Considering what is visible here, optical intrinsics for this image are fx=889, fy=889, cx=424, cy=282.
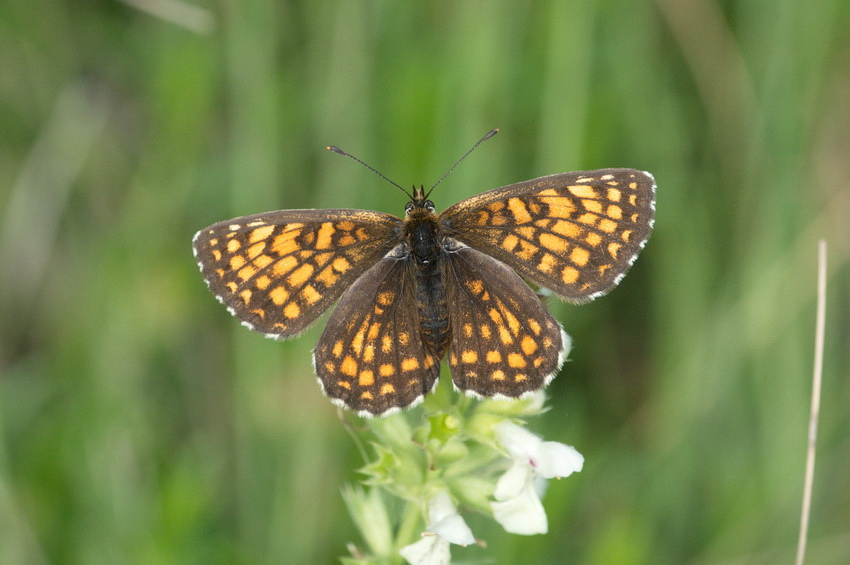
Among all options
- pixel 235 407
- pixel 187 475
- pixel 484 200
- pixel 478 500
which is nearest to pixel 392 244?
pixel 484 200

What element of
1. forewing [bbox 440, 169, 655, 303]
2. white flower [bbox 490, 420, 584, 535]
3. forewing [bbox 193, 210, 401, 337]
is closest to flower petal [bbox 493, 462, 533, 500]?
white flower [bbox 490, 420, 584, 535]

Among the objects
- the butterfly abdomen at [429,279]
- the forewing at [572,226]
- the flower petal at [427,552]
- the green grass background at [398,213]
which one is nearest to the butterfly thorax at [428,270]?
the butterfly abdomen at [429,279]

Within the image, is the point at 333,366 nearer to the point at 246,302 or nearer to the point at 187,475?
the point at 246,302

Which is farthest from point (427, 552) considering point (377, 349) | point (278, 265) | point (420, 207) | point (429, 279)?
point (420, 207)

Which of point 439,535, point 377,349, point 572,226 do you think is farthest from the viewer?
point 572,226

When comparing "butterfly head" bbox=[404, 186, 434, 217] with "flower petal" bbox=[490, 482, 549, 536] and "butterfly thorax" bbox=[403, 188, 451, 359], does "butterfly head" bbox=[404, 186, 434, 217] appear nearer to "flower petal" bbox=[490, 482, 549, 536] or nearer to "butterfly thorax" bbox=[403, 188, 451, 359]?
"butterfly thorax" bbox=[403, 188, 451, 359]

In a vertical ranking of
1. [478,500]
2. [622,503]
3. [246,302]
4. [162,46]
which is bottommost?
[622,503]

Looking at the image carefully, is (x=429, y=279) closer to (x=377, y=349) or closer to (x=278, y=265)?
(x=377, y=349)
